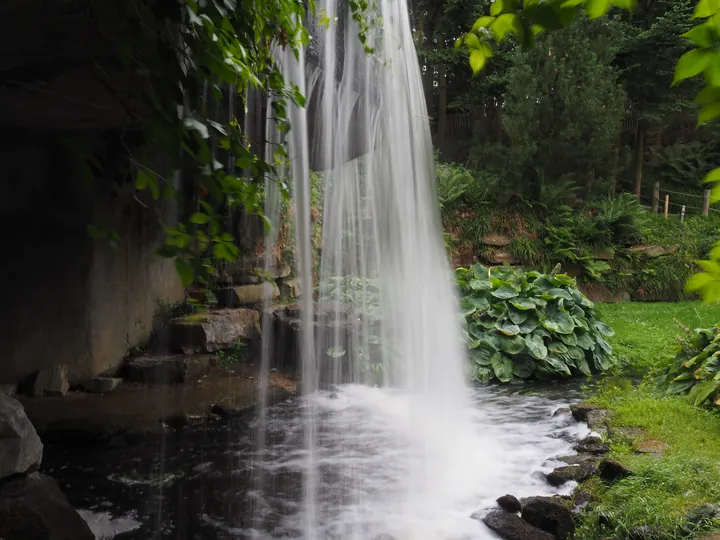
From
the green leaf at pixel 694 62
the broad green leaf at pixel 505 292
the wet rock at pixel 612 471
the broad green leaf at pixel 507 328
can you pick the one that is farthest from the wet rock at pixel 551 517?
the broad green leaf at pixel 505 292

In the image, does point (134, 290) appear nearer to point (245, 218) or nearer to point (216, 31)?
point (245, 218)

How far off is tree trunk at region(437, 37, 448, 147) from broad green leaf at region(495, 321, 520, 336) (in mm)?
11694

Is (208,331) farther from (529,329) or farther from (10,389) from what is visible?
(529,329)

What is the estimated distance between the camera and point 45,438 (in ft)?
14.6

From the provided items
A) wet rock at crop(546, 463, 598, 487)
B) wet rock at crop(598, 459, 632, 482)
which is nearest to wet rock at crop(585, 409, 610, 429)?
wet rock at crop(546, 463, 598, 487)

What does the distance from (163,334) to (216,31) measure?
4.90 m

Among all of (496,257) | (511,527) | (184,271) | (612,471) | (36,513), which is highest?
(496,257)

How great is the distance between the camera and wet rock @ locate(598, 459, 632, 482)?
11.7ft

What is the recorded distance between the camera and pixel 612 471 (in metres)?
3.62

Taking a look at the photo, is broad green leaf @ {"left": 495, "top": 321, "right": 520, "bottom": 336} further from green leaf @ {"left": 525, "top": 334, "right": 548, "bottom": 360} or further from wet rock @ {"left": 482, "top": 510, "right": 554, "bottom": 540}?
wet rock @ {"left": 482, "top": 510, "right": 554, "bottom": 540}

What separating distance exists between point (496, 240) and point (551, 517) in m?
11.2

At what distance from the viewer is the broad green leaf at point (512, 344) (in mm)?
7578

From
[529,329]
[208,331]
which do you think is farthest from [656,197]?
[208,331]

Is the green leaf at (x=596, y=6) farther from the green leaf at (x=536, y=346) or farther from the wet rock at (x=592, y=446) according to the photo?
the green leaf at (x=536, y=346)
